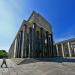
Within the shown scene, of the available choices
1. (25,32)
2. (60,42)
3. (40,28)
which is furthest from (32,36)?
(60,42)

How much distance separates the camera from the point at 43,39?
43469 mm

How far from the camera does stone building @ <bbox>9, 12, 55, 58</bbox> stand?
36237mm

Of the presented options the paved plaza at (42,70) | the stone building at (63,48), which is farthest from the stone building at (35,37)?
the paved plaza at (42,70)

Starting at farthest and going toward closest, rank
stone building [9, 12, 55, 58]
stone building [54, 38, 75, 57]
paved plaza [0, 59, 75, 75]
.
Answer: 1. stone building [54, 38, 75, 57]
2. stone building [9, 12, 55, 58]
3. paved plaza [0, 59, 75, 75]

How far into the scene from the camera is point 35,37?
3766cm

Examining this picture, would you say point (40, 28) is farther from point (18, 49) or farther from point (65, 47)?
point (65, 47)

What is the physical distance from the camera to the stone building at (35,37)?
36237 millimetres

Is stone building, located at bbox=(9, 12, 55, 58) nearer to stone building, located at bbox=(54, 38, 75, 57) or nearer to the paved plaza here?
stone building, located at bbox=(54, 38, 75, 57)

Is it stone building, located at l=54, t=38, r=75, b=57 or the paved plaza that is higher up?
stone building, located at l=54, t=38, r=75, b=57

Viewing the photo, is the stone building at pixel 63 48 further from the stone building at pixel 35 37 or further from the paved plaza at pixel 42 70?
the paved plaza at pixel 42 70

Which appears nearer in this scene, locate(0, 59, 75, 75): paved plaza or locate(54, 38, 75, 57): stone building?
locate(0, 59, 75, 75): paved plaza

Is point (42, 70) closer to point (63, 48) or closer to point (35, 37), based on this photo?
point (35, 37)

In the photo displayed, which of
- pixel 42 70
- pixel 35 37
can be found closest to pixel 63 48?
pixel 35 37

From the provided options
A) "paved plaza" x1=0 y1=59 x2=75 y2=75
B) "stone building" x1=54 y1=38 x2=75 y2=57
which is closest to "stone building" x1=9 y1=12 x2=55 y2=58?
"stone building" x1=54 y1=38 x2=75 y2=57
